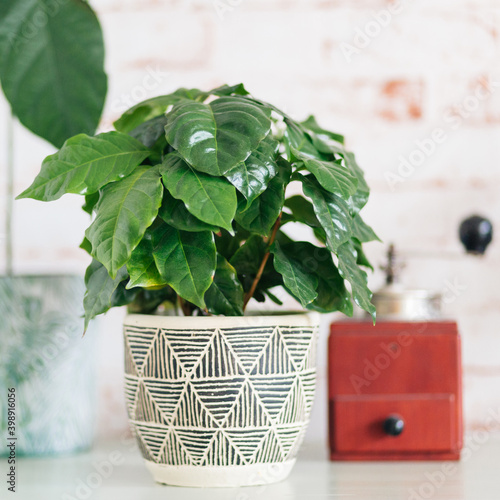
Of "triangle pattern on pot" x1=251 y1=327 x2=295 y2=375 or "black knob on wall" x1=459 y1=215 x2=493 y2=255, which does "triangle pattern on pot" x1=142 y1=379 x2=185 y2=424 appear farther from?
"black knob on wall" x1=459 y1=215 x2=493 y2=255

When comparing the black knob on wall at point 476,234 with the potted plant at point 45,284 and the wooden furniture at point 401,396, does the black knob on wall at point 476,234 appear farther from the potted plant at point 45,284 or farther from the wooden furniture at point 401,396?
the potted plant at point 45,284

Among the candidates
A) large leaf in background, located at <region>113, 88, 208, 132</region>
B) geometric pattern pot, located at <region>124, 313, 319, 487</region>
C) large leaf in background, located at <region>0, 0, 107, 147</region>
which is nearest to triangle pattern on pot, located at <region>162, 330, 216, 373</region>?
geometric pattern pot, located at <region>124, 313, 319, 487</region>

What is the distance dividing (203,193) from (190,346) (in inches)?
8.5

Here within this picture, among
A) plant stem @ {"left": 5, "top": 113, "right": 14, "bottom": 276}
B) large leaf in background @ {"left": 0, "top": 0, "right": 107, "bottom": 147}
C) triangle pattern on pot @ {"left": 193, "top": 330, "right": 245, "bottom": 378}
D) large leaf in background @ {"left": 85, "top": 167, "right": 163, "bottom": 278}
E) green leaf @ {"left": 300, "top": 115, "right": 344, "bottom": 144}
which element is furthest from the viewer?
plant stem @ {"left": 5, "top": 113, "right": 14, "bottom": 276}

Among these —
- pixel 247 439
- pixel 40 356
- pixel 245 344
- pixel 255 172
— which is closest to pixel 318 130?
pixel 255 172

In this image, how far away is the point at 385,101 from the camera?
1288mm

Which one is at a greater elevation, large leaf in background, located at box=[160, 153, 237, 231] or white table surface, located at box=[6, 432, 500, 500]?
large leaf in background, located at box=[160, 153, 237, 231]

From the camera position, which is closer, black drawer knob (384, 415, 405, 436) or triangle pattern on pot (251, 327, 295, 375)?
triangle pattern on pot (251, 327, 295, 375)

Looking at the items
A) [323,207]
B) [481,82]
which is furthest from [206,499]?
[481,82]

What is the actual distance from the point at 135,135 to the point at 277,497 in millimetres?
524

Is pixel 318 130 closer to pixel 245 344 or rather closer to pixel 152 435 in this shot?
pixel 245 344

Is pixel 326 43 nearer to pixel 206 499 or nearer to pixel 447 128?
pixel 447 128

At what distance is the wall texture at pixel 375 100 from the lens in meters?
1.26

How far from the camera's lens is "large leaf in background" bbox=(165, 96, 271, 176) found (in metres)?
0.72
